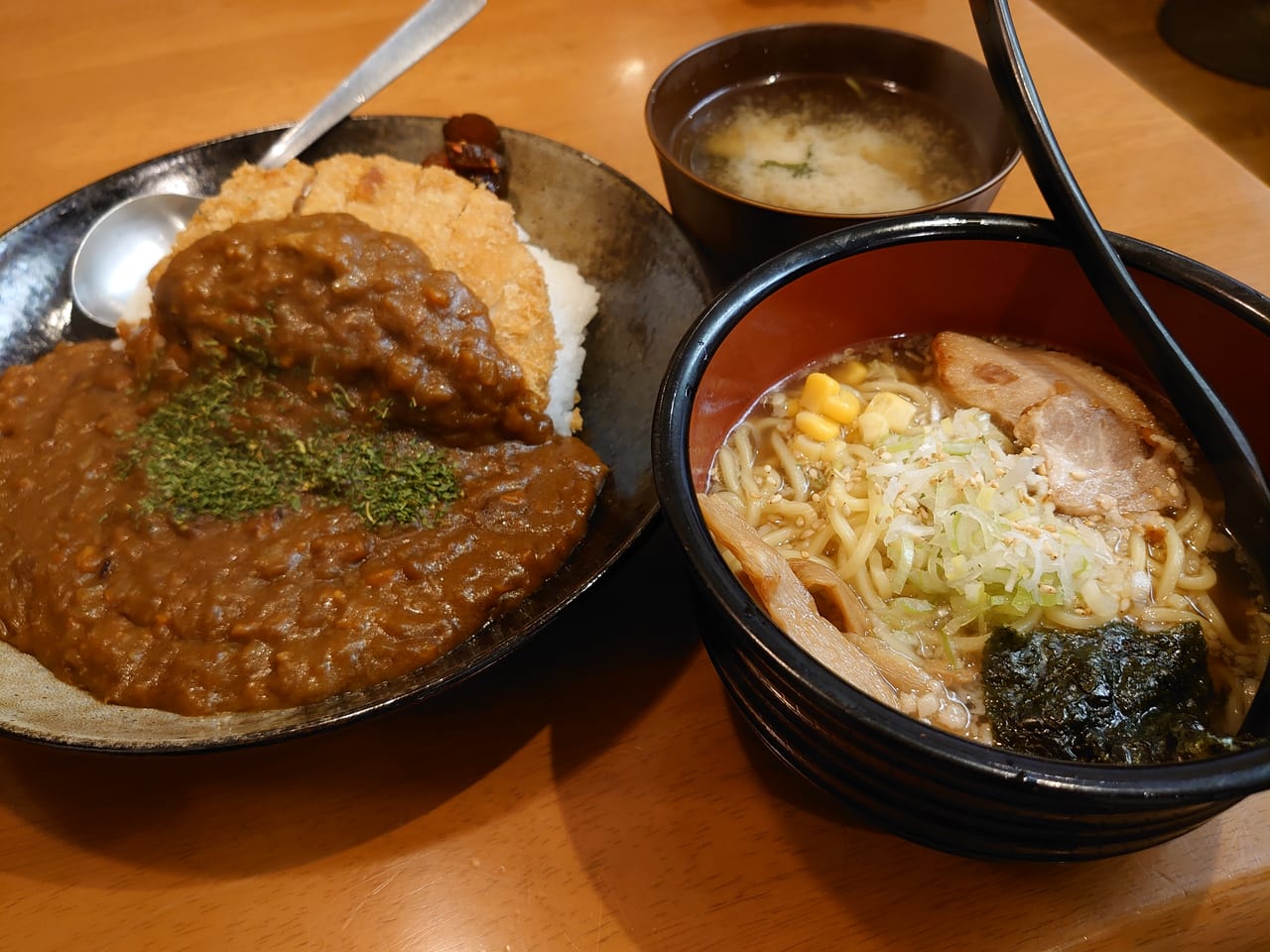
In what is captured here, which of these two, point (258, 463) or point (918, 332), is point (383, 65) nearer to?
point (258, 463)

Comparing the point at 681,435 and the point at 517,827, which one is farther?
the point at 517,827

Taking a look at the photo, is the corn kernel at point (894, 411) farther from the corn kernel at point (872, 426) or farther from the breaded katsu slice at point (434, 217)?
the breaded katsu slice at point (434, 217)

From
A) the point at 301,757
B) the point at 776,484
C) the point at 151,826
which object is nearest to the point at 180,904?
the point at 151,826

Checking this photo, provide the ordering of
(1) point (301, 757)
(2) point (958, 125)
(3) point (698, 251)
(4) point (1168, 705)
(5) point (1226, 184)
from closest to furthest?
(4) point (1168, 705) → (1) point (301, 757) → (3) point (698, 251) → (2) point (958, 125) → (5) point (1226, 184)

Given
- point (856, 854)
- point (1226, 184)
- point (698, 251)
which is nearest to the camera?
point (856, 854)

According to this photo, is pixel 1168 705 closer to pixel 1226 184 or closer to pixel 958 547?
pixel 958 547

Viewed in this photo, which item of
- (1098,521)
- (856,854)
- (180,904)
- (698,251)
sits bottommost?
(856,854)

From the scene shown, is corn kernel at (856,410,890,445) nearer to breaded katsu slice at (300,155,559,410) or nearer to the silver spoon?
breaded katsu slice at (300,155,559,410)

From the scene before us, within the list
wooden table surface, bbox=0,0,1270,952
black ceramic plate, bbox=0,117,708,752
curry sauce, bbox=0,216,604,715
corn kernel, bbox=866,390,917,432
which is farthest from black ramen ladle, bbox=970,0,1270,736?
curry sauce, bbox=0,216,604,715
